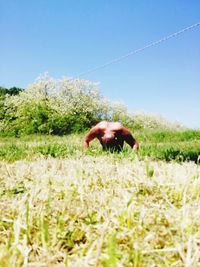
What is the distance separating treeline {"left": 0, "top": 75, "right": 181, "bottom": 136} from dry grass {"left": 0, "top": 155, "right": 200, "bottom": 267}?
1065 inches

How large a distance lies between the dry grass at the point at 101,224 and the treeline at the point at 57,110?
88.7 feet

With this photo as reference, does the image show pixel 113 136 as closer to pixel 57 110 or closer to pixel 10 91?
pixel 57 110

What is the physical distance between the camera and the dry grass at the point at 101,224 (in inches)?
61.1

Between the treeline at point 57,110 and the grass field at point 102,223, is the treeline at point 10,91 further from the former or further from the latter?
the grass field at point 102,223

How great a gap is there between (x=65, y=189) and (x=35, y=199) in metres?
0.31

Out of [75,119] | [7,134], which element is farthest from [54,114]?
[7,134]

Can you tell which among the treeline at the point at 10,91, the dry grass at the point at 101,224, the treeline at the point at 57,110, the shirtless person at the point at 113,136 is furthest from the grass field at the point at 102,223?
the treeline at the point at 10,91

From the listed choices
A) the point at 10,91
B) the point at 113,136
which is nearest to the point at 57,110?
the point at 10,91

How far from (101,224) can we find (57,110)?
30.9m

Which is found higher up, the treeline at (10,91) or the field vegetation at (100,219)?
the treeline at (10,91)

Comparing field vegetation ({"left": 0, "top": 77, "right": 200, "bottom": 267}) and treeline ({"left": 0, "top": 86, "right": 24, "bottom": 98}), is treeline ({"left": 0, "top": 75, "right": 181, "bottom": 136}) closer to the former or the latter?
treeline ({"left": 0, "top": 86, "right": 24, "bottom": 98})

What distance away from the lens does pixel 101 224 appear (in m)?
1.96

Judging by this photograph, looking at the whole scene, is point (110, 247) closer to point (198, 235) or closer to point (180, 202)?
point (198, 235)

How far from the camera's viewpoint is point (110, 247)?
1366mm
